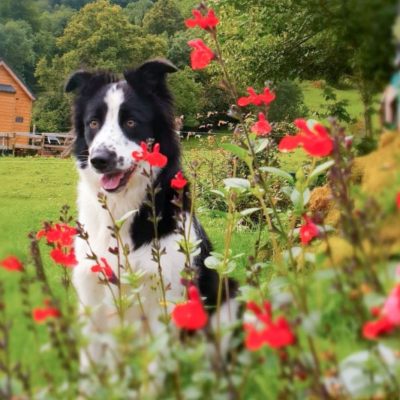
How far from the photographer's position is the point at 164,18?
103ft

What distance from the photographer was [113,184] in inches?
157

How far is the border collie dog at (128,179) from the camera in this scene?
3.65 m

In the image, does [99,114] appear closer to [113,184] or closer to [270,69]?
[113,184]

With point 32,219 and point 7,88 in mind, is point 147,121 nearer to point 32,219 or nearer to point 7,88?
point 32,219

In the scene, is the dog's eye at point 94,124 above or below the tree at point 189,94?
below

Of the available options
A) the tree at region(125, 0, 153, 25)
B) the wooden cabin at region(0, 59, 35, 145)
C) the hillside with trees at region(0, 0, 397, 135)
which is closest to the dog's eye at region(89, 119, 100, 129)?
the hillside with trees at region(0, 0, 397, 135)

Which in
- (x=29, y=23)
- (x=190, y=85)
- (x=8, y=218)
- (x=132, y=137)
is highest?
(x=29, y=23)

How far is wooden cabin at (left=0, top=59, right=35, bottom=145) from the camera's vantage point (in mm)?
48656

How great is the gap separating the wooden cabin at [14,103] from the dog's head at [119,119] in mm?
45974

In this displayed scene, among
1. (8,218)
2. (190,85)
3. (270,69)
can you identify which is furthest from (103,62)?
(270,69)

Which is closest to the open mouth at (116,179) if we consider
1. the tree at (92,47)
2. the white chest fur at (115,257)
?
the white chest fur at (115,257)

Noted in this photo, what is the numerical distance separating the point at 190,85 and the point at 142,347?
73.6 feet

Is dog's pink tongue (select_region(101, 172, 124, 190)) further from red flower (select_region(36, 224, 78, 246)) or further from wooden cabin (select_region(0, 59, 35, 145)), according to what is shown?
wooden cabin (select_region(0, 59, 35, 145))

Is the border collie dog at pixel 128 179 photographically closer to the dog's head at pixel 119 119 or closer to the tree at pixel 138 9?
the dog's head at pixel 119 119
